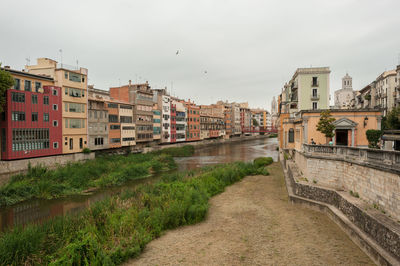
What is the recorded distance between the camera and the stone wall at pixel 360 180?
11.4 meters

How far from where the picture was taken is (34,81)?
105ft

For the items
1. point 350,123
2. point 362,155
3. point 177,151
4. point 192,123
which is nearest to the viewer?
point 362,155

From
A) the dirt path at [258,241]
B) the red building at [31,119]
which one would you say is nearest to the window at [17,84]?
the red building at [31,119]

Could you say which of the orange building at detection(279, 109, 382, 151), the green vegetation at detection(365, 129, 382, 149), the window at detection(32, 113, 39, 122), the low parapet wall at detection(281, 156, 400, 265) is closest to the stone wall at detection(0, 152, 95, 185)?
the window at detection(32, 113, 39, 122)

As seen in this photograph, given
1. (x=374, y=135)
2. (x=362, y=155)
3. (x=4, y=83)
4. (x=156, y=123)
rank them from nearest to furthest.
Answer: (x=362, y=155) < (x=374, y=135) < (x=4, y=83) < (x=156, y=123)

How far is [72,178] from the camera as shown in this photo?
29.3 m

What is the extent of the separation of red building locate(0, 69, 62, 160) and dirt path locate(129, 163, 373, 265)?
25110mm

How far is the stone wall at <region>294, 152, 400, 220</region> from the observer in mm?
11398

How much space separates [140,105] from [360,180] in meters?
45.1

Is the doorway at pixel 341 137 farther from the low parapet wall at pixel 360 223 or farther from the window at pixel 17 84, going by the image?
the window at pixel 17 84

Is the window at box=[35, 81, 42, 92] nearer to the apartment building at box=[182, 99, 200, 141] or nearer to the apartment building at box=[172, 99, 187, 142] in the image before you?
the apartment building at box=[172, 99, 187, 142]

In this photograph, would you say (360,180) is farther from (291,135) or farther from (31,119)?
(31,119)

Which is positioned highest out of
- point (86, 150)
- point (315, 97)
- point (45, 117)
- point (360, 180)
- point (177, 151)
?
point (315, 97)

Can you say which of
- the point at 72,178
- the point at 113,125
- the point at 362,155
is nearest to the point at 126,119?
the point at 113,125
